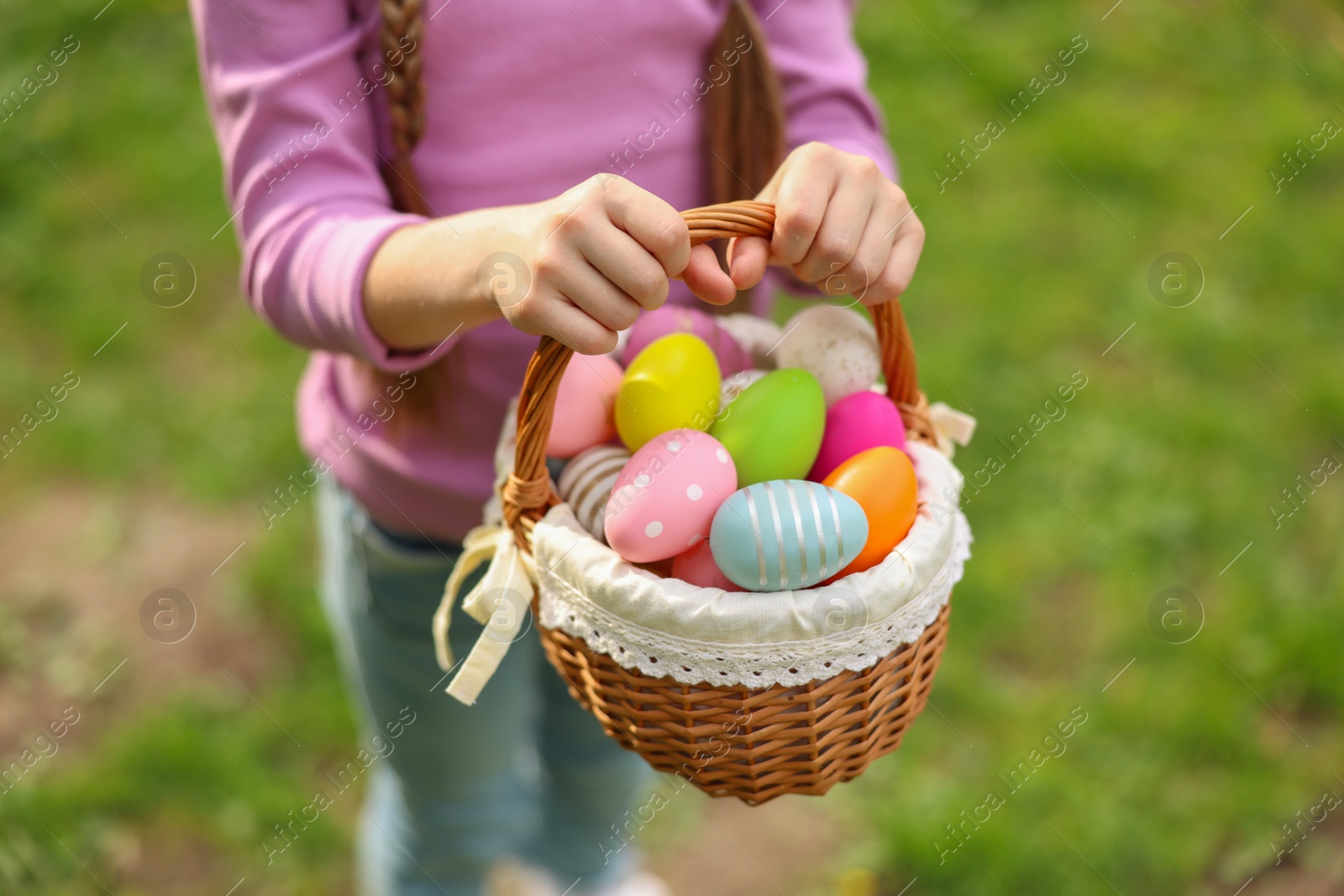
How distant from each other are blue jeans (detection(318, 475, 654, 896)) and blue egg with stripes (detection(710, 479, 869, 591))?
1.47 ft

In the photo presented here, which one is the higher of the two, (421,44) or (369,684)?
(421,44)

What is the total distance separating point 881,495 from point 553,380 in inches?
11.6

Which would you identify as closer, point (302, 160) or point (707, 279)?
point (707, 279)

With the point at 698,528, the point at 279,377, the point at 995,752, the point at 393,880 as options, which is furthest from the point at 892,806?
the point at 279,377

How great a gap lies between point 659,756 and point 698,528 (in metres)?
0.19

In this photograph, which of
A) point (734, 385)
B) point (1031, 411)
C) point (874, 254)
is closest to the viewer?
point (874, 254)

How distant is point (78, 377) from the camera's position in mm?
2393

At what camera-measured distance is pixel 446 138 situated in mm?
1080

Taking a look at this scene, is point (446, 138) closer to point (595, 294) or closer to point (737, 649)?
point (595, 294)

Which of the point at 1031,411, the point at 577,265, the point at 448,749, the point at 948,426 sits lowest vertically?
the point at 1031,411

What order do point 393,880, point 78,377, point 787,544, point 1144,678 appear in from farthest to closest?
1. point 78,377
2. point 1144,678
3. point 393,880
4. point 787,544

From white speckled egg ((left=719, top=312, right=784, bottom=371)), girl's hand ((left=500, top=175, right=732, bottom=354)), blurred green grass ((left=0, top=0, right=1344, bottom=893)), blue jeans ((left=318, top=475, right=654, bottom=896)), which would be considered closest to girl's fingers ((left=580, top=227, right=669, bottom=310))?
girl's hand ((left=500, top=175, right=732, bottom=354))

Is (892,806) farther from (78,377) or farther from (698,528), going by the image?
(78,377)

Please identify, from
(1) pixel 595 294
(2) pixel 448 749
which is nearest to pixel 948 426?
(1) pixel 595 294
